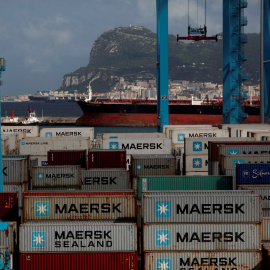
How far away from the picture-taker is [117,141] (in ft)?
138

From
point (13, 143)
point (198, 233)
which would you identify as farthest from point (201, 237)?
point (13, 143)

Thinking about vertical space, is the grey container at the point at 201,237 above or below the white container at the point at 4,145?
below

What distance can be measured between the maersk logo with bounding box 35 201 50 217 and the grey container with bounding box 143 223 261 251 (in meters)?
4.29

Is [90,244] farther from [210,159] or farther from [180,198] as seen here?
[210,159]

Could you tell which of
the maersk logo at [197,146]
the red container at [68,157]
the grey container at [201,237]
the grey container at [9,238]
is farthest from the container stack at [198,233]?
the maersk logo at [197,146]

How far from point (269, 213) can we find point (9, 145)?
29.0 m

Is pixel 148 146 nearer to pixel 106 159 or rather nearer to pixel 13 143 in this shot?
pixel 106 159

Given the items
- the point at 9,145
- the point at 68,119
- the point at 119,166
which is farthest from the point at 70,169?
the point at 68,119

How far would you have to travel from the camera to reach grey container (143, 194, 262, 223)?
20734 millimetres

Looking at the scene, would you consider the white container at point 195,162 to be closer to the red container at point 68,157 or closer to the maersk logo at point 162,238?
the red container at point 68,157

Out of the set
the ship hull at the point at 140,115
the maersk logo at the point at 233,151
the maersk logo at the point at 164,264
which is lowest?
the maersk logo at the point at 164,264

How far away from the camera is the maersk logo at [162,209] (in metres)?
20.7

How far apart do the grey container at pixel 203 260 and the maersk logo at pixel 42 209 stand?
4.58 m

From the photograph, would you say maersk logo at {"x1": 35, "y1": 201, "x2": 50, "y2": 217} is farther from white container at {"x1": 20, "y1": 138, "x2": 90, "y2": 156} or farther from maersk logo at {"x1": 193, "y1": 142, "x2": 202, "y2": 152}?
white container at {"x1": 20, "y1": 138, "x2": 90, "y2": 156}
